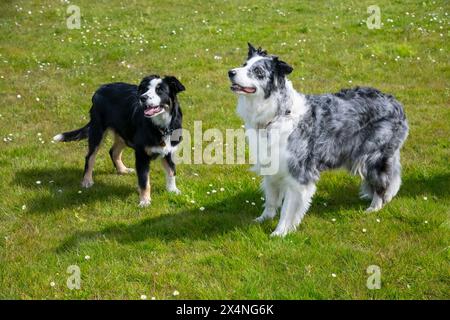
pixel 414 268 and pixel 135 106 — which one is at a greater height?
pixel 135 106

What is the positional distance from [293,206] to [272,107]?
1.34 meters

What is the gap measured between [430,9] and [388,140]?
12.7 m

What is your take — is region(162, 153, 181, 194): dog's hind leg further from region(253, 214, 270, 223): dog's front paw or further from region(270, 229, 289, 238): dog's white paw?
region(270, 229, 289, 238): dog's white paw

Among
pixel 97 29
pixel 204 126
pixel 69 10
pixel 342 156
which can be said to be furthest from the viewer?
pixel 69 10

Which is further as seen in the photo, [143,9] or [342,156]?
[143,9]

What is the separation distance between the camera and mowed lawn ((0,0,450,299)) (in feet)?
18.5

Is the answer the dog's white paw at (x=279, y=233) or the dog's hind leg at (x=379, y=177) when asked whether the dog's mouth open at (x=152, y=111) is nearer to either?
the dog's white paw at (x=279, y=233)

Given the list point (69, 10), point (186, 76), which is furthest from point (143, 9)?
point (186, 76)

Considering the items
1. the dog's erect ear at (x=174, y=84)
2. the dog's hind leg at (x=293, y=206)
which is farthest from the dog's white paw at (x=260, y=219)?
the dog's erect ear at (x=174, y=84)

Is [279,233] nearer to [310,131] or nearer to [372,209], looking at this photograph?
[310,131]

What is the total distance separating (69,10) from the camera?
18.7 m

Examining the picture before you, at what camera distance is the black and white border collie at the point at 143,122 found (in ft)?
23.6

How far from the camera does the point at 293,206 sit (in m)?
6.44

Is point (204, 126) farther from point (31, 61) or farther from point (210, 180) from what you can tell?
point (31, 61)
